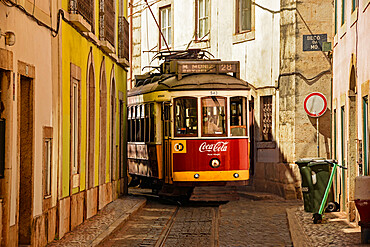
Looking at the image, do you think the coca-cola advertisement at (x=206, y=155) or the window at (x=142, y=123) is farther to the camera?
the window at (x=142, y=123)

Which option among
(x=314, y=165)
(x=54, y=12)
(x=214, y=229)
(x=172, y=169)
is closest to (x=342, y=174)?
(x=314, y=165)

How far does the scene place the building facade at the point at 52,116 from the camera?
35.3 ft

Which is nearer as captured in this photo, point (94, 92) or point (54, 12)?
point (54, 12)

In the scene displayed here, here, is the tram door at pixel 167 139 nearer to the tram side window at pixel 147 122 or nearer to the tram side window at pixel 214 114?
the tram side window at pixel 214 114

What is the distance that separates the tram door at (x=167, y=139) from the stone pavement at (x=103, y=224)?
3.29 ft

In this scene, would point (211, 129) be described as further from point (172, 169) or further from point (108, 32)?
point (108, 32)

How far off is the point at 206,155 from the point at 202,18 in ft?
40.0

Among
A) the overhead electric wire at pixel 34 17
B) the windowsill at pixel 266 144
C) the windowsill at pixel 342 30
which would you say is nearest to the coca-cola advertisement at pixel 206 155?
the windowsill at pixel 342 30

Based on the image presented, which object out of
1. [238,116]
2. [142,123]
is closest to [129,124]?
[142,123]

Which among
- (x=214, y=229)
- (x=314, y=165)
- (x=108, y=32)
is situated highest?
(x=108, y=32)

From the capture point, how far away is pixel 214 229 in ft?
53.4

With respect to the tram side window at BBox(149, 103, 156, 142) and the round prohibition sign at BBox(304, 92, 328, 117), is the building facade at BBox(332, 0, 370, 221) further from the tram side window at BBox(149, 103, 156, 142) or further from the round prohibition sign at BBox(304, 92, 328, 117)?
the tram side window at BBox(149, 103, 156, 142)

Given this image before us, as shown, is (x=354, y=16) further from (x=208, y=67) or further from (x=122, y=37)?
(x=122, y=37)

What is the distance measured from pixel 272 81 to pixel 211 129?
5749 millimetres
